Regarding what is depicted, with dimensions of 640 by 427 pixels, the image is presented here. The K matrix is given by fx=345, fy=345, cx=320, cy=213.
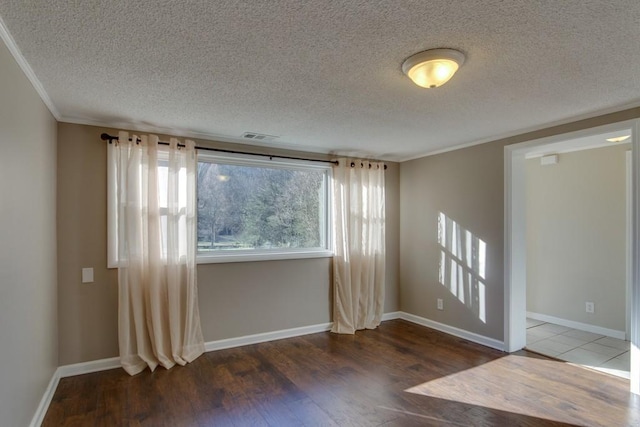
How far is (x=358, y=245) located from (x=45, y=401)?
3.42 m

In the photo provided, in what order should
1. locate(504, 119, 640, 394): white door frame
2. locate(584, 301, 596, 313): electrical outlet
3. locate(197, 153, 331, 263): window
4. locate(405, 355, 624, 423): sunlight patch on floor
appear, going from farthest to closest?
locate(584, 301, 596, 313): electrical outlet
locate(197, 153, 331, 263): window
locate(504, 119, 640, 394): white door frame
locate(405, 355, 624, 423): sunlight patch on floor

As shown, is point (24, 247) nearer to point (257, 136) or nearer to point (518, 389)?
point (257, 136)

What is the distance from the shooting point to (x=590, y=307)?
4.38 metres

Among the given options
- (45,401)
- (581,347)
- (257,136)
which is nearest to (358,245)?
(257,136)

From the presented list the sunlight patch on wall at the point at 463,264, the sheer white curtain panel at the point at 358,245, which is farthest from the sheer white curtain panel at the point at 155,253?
the sunlight patch on wall at the point at 463,264

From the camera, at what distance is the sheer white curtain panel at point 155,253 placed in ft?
10.7

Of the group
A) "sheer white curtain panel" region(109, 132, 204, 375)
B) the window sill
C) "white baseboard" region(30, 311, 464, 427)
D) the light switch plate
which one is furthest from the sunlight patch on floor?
the light switch plate

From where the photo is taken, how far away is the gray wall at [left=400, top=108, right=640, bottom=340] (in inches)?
151

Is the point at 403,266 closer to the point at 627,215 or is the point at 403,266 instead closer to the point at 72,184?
the point at 627,215

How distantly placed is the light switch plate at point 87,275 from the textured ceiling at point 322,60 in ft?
4.57

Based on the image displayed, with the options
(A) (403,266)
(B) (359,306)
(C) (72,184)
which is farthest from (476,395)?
(C) (72,184)

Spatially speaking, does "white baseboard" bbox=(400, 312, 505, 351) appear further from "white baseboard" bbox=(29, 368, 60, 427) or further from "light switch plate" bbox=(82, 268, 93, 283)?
"white baseboard" bbox=(29, 368, 60, 427)

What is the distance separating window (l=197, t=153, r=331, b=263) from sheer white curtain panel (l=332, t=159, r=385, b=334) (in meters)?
0.23

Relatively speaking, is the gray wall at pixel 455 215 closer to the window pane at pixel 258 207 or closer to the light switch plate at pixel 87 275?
the window pane at pixel 258 207
